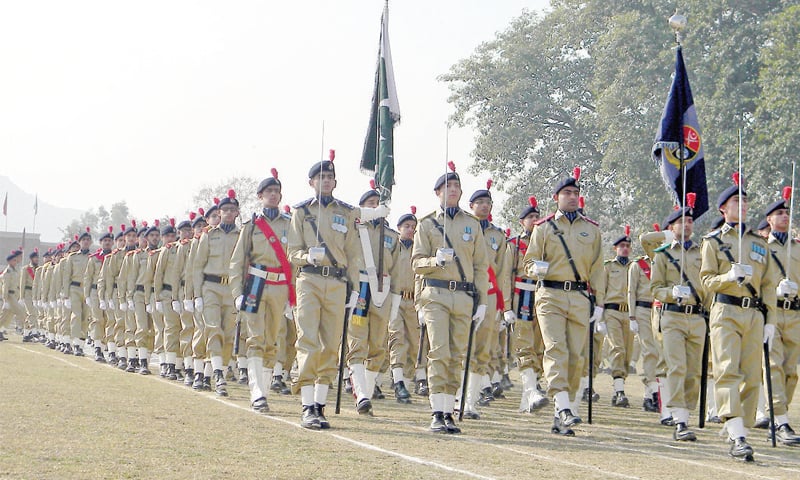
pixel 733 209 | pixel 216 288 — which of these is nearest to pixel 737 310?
Result: pixel 733 209

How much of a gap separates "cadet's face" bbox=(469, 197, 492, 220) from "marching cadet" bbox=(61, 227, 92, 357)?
12734 millimetres

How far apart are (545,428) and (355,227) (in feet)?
9.62

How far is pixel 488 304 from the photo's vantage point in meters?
12.8

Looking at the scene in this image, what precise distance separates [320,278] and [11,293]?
23.5 metres

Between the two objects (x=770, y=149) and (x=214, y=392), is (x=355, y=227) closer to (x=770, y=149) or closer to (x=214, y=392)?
(x=214, y=392)

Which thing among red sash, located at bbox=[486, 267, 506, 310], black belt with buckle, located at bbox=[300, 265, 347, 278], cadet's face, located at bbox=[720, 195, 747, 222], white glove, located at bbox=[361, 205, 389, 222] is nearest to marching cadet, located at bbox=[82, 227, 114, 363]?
red sash, located at bbox=[486, 267, 506, 310]

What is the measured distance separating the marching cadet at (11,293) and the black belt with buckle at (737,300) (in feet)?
84.6

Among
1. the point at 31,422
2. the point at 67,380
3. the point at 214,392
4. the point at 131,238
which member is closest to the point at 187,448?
the point at 31,422

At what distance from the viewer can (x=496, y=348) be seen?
1539 centimetres

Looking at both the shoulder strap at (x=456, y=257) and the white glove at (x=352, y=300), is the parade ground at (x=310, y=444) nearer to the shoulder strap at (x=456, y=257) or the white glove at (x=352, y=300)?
the white glove at (x=352, y=300)

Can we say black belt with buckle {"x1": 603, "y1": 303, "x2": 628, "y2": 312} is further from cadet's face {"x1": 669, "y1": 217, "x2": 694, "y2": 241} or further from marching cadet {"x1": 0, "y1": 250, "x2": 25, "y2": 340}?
marching cadet {"x1": 0, "y1": 250, "x2": 25, "y2": 340}

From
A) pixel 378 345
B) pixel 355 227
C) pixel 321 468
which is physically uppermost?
pixel 355 227

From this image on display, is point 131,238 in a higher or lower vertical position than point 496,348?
higher

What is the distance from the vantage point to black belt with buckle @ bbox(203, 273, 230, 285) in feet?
47.7
